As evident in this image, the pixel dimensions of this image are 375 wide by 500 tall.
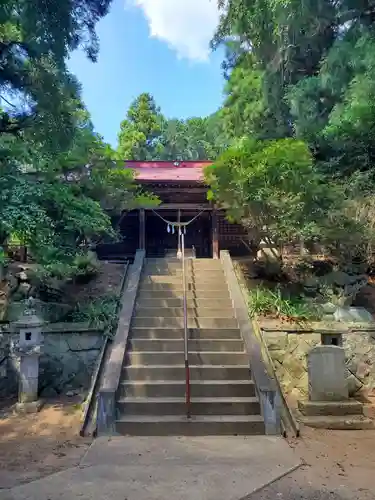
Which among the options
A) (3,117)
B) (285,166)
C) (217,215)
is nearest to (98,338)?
(3,117)

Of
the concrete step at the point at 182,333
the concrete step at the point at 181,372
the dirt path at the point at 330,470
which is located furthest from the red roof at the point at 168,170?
the dirt path at the point at 330,470

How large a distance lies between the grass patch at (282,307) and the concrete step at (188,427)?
2.86 m

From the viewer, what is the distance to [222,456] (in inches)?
181

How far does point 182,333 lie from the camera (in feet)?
24.7

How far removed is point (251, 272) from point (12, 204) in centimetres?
610

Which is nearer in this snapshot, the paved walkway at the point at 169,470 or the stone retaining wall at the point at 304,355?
the paved walkway at the point at 169,470

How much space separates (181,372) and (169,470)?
2.44 meters

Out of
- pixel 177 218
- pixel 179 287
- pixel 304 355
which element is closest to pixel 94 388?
pixel 179 287

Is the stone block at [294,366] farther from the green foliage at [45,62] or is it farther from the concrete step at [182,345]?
the green foliage at [45,62]

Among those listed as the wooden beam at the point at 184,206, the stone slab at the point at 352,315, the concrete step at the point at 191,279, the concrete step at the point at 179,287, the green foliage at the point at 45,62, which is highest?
the green foliage at the point at 45,62

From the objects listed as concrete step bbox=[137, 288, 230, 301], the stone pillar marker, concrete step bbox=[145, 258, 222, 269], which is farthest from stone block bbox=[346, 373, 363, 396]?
concrete step bbox=[145, 258, 222, 269]

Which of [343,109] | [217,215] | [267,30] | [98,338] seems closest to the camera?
[98,338]

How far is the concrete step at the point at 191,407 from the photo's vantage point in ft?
19.1

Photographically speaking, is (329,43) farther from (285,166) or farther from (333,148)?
(285,166)
